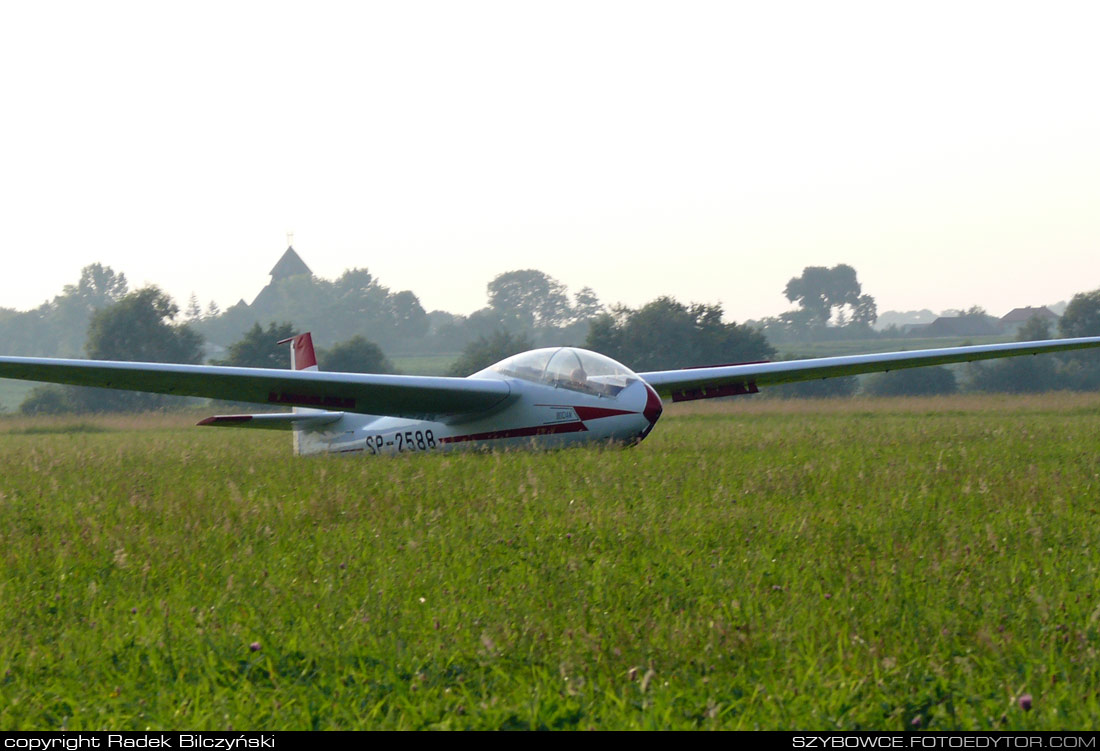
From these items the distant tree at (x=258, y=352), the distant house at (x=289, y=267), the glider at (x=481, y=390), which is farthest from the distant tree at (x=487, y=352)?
the distant house at (x=289, y=267)

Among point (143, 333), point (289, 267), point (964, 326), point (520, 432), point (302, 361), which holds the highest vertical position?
point (289, 267)

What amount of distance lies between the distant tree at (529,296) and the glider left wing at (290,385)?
133926 millimetres

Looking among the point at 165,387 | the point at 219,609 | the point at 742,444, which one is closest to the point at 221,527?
the point at 219,609

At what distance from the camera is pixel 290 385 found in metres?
12.5

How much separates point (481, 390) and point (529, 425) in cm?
85

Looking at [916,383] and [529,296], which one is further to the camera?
[529,296]

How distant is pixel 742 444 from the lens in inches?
544

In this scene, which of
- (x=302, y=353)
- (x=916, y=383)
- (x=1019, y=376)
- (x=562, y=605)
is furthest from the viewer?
(x=916, y=383)

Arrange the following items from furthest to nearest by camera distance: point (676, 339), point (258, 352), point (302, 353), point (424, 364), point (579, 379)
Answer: point (424, 364)
point (258, 352)
point (676, 339)
point (302, 353)
point (579, 379)

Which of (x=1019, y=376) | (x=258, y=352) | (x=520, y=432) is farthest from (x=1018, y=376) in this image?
(x=520, y=432)

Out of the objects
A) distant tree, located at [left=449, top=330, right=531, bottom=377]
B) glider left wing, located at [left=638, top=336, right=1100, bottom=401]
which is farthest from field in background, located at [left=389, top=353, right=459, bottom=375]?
glider left wing, located at [left=638, top=336, right=1100, bottom=401]

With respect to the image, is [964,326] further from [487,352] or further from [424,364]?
[487,352]

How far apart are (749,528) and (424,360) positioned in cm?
9620

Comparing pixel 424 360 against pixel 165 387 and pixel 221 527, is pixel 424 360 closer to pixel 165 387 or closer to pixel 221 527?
pixel 165 387
